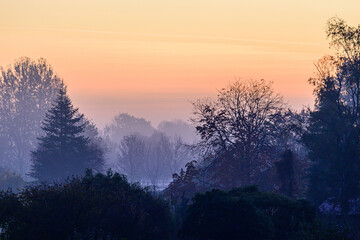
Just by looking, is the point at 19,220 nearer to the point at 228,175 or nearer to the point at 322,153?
the point at 228,175

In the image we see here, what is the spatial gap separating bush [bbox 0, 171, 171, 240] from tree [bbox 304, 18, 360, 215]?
49.1ft

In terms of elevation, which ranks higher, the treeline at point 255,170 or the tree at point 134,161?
the tree at point 134,161

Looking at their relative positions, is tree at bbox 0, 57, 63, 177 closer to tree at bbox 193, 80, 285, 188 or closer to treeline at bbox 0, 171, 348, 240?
tree at bbox 193, 80, 285, 188

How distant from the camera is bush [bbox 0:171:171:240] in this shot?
18812 mm

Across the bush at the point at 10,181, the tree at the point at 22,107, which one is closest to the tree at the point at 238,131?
the bush at the point at 10,181

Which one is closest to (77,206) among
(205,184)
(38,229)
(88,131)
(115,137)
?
(38,229)

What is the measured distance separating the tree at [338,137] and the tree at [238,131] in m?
4.03

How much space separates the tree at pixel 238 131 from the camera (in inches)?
1455

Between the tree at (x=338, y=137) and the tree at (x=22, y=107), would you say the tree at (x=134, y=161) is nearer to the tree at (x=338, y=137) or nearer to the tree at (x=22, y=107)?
the tree at (x=22, y=107)

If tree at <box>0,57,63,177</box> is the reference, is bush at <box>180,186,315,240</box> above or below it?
below

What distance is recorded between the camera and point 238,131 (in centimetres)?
3856

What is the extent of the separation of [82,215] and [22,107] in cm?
7436

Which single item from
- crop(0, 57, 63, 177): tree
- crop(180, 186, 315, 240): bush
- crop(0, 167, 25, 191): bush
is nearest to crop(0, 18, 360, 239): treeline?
crop(180, 186, 315, 240): bush

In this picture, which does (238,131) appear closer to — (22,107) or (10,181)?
(10,181)
